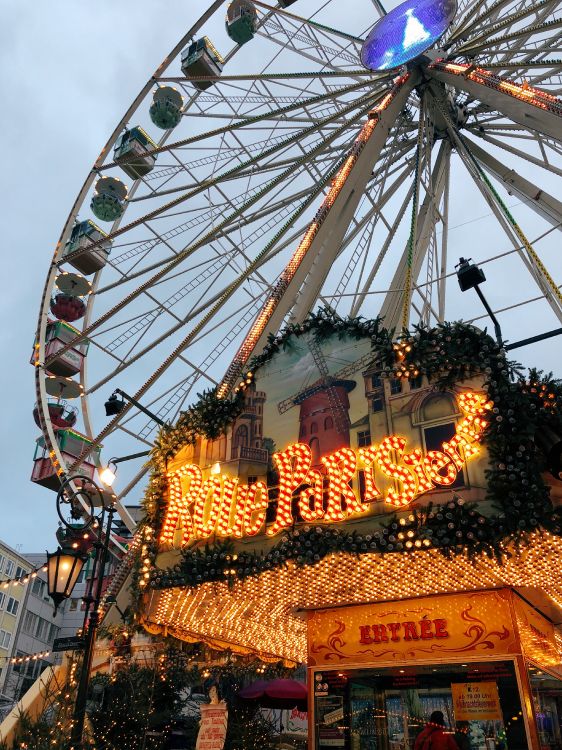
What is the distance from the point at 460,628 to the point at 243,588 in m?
3.04

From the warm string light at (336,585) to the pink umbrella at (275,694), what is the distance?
4425 millimetres

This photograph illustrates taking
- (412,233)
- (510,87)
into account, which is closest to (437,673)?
(412,233)

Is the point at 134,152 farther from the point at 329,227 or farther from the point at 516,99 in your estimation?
the point at 516,99

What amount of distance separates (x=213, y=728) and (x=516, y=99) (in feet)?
36.3

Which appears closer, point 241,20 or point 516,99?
point 516,99

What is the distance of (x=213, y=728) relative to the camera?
9562 millimetres

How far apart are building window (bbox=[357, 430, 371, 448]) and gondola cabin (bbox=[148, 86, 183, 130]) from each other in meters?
11.5

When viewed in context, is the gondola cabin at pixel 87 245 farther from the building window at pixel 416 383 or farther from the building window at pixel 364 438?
the building window at pixel 416 383

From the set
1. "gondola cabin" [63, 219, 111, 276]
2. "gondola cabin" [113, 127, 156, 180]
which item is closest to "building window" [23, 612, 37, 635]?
"gondola cabin" [63, 219, 111, 276]

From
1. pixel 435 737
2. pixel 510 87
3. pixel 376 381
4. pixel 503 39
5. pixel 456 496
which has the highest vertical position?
pixel 503 39

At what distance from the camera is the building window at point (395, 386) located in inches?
325

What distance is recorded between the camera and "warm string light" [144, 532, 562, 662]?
7.41 metres

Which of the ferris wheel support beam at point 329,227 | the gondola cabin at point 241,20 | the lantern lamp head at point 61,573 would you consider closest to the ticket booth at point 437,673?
the lantern lamp head at point 61,573

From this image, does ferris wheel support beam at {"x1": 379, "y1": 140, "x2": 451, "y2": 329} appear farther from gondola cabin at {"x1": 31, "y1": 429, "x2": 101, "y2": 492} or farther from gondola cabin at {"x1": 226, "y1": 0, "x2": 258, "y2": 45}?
gondola cabin at {"x1": 31, "y1": 429, "x2": 101, "y2": 492}
